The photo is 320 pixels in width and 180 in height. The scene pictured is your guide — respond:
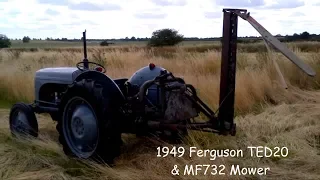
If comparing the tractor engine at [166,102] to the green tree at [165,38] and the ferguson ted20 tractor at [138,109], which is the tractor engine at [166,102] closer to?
the ferguson ted20 tractor at [138,109]

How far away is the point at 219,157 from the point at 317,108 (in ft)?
10.3

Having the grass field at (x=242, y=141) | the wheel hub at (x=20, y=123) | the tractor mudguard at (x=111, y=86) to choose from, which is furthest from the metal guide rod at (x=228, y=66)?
the wheel hub at (x=20, y=123)

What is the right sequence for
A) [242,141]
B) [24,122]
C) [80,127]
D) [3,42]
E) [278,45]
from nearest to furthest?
[278,45], [80,127], [242,141], [24,122], [3,42]

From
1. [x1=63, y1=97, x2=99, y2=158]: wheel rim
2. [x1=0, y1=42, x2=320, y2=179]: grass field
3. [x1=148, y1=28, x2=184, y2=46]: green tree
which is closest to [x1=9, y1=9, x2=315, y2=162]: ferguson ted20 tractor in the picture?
[x1=63, y1=97, x2=99, y2=158]: wheel rim

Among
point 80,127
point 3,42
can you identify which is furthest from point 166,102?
point 3,42

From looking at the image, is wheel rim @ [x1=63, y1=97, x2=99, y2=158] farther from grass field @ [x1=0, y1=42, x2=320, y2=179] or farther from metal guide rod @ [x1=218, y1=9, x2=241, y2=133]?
metal guide rod @ [x1=218, y1=9, x2=241, y2=133]

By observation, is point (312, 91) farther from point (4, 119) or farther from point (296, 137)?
point (4, 119)

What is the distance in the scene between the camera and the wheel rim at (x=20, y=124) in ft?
20.1

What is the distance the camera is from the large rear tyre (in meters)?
6.12

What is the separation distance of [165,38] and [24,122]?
34159mm

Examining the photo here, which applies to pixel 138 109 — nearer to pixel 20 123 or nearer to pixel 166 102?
pixel 166 102

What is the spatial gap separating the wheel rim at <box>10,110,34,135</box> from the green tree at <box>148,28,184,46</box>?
32684 mm

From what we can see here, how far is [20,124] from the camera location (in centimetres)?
623

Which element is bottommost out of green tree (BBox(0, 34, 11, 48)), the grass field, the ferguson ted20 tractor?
the grass field
